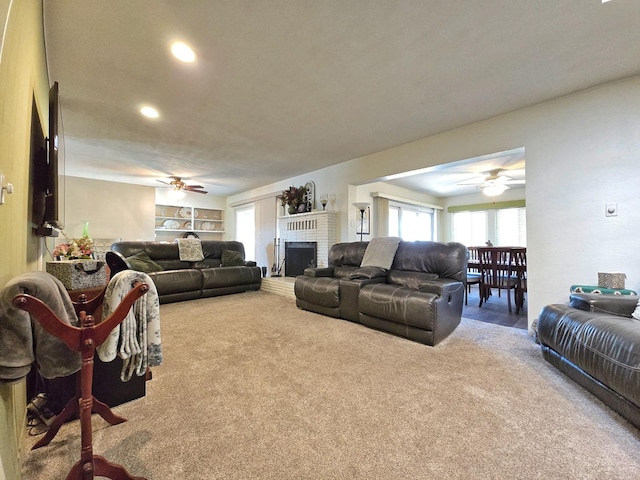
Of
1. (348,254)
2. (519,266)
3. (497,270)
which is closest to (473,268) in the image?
(497,270)

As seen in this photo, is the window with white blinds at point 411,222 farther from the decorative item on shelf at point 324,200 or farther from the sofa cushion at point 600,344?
the sofa cushion at point 600,344

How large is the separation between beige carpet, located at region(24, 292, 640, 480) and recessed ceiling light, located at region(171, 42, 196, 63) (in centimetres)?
244

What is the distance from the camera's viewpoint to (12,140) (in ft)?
3.47

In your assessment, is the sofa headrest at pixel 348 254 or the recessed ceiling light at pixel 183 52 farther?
the sofa headrest at pixel 348 254

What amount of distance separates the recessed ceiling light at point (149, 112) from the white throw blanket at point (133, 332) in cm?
257

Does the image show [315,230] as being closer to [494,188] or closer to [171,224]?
[494,188]

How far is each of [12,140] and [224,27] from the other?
56.2 inches

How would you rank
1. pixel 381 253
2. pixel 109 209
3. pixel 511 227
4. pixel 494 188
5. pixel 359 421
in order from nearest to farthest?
pixel 359 421
pixel 381 253
pixel 494 188
pixel 109 209
pixel 511 227

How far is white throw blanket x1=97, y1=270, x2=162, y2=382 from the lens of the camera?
1.11 meters

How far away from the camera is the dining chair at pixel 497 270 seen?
3.77 m

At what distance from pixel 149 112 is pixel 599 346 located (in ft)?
14.4

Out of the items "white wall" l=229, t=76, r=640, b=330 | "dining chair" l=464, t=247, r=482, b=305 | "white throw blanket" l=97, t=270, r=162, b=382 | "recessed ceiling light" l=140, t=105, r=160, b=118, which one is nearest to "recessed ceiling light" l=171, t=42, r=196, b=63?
"recessed ceiling light" l=140, t=105, r=160, b=118

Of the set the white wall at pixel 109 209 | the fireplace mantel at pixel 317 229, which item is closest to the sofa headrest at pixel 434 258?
the fireplace mantel at pixel 317 229

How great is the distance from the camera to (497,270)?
3.91 metres
